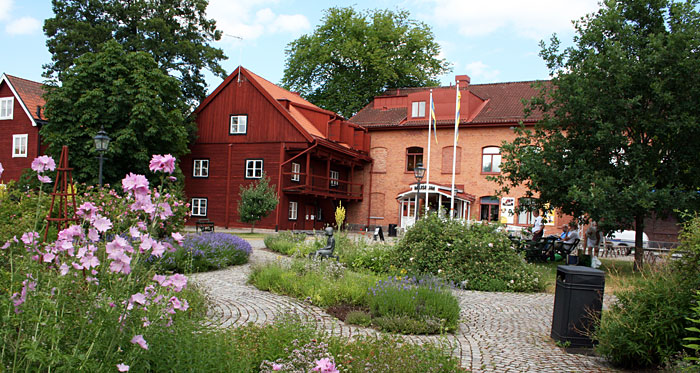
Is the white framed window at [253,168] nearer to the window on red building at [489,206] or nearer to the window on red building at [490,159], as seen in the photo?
the window on red building at [490,159]

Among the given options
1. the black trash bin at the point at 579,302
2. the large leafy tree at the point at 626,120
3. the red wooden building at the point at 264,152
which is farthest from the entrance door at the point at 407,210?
the black trash bin at the point at 579,302

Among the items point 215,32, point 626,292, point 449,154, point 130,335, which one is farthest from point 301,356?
point 215,32

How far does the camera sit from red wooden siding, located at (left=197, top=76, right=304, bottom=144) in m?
30.9

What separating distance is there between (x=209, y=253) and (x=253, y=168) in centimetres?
1997

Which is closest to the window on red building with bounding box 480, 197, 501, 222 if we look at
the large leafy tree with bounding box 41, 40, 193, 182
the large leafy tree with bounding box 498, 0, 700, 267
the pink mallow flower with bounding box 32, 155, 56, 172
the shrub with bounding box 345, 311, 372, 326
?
the large leafy tree with bounding box 498, 0, 700, 267

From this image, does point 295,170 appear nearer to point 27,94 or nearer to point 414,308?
point 27,94

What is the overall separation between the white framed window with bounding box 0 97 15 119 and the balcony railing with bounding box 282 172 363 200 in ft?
59.1

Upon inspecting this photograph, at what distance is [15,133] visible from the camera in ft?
108

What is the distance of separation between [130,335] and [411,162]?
32.5 meters

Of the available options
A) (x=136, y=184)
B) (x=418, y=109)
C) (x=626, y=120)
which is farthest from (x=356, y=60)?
(x=136, y=184)

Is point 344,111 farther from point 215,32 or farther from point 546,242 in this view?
point 546,242

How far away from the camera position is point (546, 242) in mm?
16781

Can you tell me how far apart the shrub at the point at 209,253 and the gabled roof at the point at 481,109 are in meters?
22.7

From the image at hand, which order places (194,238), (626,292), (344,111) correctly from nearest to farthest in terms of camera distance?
(626,292)
(194,238)
(344,111)
